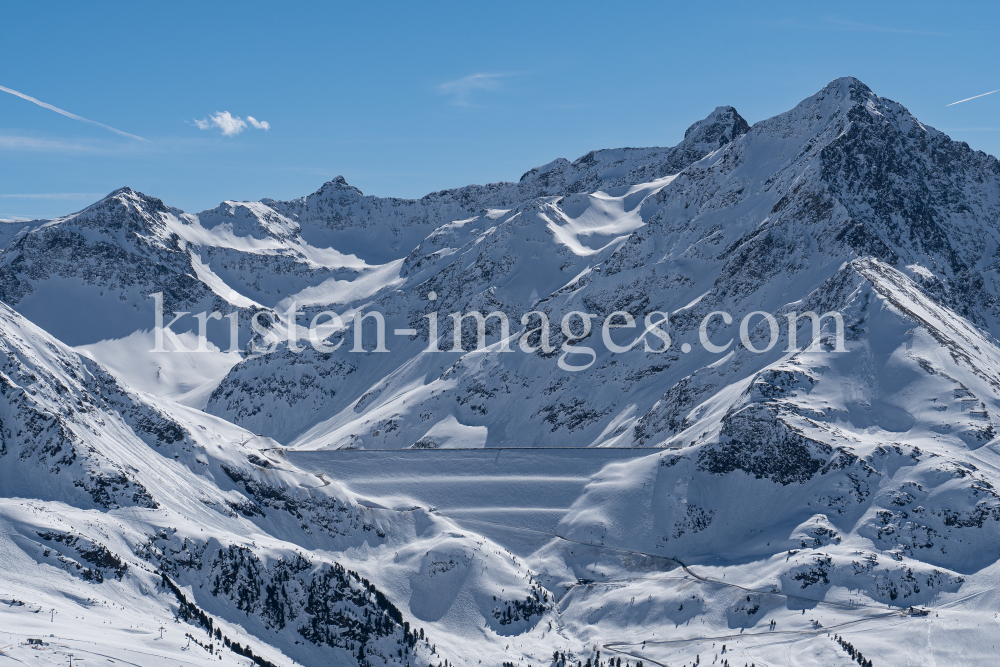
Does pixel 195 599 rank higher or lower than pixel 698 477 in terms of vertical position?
lower

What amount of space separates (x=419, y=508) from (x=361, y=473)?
15.5 metres

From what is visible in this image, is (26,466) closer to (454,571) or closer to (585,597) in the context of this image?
(454,571)

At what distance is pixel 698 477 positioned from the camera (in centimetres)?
15725

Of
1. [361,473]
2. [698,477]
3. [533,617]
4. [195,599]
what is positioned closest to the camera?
[195,599]

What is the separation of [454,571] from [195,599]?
39.1 metres

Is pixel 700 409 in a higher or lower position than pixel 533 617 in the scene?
higher

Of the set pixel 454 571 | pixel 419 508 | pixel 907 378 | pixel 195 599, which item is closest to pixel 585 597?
pixel 454 571

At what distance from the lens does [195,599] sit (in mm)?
122750

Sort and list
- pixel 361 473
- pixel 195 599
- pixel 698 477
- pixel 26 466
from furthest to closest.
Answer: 1. pixel 361 473
2. pixel 698 477
3. pixel 26 466
4. pixel 195 599

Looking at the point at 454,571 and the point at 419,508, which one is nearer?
the point at 454,571

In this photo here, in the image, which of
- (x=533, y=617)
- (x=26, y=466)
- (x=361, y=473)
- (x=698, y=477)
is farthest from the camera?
(x=361, y=473)

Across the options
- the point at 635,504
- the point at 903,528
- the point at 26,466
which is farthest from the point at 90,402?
the point at 903,528

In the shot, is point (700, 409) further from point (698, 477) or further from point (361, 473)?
point (361, 473)

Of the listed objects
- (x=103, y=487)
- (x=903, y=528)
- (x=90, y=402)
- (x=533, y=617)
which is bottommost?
(x=533, y=617)
